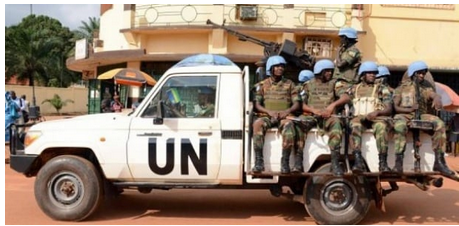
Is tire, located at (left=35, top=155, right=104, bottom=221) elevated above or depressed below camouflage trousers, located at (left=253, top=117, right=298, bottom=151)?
below

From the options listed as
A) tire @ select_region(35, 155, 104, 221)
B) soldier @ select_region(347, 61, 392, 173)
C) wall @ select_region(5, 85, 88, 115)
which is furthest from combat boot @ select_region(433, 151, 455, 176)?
wall @ select_region(5, 85, 88, 115)

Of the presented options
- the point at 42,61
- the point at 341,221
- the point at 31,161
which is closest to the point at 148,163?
the point at 31,161

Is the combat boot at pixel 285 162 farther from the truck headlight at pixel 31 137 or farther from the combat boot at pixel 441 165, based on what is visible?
the truck headlight at pixel 31 137

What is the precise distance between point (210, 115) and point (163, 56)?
11.8 m

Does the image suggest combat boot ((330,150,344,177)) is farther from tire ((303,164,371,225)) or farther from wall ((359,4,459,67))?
wall ((359,4,459,67))

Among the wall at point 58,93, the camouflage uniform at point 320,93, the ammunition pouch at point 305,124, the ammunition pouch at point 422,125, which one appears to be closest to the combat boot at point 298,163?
the ammunition pouch at point 305,124

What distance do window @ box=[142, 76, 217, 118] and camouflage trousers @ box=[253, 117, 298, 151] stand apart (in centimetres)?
58

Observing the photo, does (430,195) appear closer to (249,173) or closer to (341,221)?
(341,221)

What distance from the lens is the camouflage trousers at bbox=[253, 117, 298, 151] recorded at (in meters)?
5.86

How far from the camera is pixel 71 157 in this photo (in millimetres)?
6184

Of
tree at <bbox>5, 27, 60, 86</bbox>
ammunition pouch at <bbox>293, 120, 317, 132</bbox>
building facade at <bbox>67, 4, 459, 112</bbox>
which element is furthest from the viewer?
tree at <bbox>5, 27, 60, 86</bbox>

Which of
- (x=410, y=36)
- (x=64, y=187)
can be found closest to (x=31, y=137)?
(x=64, y=187)

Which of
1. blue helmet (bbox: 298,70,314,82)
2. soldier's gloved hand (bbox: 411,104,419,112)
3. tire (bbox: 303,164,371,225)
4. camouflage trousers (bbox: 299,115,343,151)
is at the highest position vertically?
blue helmet (bbox: 298,70,314,82)

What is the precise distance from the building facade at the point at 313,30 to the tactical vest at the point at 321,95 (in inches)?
422
